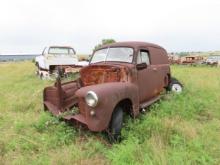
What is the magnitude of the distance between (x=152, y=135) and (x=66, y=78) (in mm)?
8663

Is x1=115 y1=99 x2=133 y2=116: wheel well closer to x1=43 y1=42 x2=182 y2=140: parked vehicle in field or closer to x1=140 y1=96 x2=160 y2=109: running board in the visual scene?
x1=43 y1=42 x2=182 y2=140: parked vehicle in field

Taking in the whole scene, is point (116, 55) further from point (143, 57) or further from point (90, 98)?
point (90, 98)

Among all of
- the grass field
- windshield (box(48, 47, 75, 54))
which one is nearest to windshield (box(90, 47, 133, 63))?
the grass field

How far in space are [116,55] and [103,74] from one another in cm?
69

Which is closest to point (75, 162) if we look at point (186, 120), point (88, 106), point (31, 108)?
point (88, 106)

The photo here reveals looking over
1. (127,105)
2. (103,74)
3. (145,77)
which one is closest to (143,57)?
(145,77)

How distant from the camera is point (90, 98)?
17.1 ft

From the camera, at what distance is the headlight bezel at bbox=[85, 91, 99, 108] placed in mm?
5160

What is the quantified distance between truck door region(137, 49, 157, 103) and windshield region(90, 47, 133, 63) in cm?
25

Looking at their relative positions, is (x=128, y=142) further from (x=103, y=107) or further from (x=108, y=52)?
(x=108, y=52)

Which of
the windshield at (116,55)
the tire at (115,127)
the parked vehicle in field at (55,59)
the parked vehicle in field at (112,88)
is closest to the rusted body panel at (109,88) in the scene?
the parked vehicle in field at (112,88)

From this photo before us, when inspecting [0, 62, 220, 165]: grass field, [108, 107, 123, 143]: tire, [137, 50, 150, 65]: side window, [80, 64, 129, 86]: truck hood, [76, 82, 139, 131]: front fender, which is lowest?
[0, 62, 220, 165]: grass field

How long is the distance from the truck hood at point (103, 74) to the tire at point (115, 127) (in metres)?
1.12

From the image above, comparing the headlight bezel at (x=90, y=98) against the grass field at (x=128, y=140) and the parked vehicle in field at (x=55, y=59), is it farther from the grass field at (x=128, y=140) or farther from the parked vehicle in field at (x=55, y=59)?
the parked vehicle in field at (x=55, y=59)
